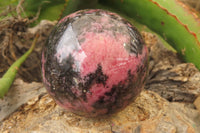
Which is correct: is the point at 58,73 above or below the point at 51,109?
above

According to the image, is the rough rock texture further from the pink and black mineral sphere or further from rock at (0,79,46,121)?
rock at (0,79,46,121)

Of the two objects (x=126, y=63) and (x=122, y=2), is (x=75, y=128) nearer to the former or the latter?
(x=126, y=63)

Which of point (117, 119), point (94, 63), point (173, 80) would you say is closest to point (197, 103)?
point (173, 80)

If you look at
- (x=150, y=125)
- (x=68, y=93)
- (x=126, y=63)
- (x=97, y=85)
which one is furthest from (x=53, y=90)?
(x=150, y=125)

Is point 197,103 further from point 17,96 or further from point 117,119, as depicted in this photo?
point 17,96

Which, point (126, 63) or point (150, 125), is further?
point (150, 125)

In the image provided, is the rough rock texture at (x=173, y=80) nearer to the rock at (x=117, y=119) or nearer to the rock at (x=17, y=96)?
the rock at (x=117, y=119)

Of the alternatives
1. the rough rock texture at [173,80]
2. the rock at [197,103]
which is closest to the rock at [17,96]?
the rough rock texture at [173,80]
